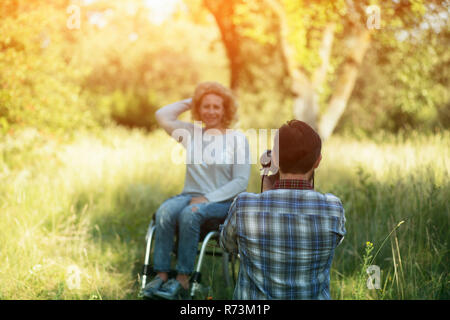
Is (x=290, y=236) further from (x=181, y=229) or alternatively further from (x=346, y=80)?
(x=346, y=80)

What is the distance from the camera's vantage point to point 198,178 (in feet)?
11.8

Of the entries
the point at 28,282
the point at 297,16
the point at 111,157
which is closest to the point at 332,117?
the point at 297,16

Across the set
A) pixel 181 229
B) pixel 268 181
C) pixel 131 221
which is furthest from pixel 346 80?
pixel 268 181

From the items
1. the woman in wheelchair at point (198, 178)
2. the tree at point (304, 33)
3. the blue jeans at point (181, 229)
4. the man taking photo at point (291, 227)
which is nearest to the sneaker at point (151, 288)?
the woman in wheelchair at point (198, 178)

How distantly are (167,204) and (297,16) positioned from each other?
8512 millimetres

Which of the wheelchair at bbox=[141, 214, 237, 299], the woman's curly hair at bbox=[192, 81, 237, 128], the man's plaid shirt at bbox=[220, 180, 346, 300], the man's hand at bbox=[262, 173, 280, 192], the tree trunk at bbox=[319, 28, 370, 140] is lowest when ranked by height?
the wheelchair at bbox=[141, 214, 237, 299]

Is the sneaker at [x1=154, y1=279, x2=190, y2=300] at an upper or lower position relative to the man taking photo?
lower

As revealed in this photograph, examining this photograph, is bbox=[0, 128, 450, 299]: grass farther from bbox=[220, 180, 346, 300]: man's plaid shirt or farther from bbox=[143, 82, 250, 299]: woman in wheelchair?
bbox=[220, 180, 346, 300]: man's plaid shirt

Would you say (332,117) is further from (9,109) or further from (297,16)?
(9,109)

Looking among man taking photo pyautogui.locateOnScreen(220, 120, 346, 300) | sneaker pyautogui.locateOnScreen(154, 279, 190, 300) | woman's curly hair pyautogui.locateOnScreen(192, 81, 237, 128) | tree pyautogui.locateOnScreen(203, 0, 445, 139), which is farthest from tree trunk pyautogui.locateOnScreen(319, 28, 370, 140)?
man taking photo pyautogui.locateOnScreen(220, 120, 346, 300)

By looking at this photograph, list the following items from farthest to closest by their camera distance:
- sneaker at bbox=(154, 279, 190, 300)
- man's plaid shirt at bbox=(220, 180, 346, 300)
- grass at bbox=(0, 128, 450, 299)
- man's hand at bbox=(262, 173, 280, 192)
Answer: grass at bbox=(0, 128, 450, 299) → sneaker at bbox=(154, 279, 190, 300) → man's hand at bbox=(262, 173, 280, 192) → man's plaid shirt at bbox=(220, 180, 346, 300)

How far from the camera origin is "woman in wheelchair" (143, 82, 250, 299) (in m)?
3.15

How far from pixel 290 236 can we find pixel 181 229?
5.05ft

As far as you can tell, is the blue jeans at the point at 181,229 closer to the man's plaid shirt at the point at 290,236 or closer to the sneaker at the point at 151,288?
the sneaker at the point at 151,288
